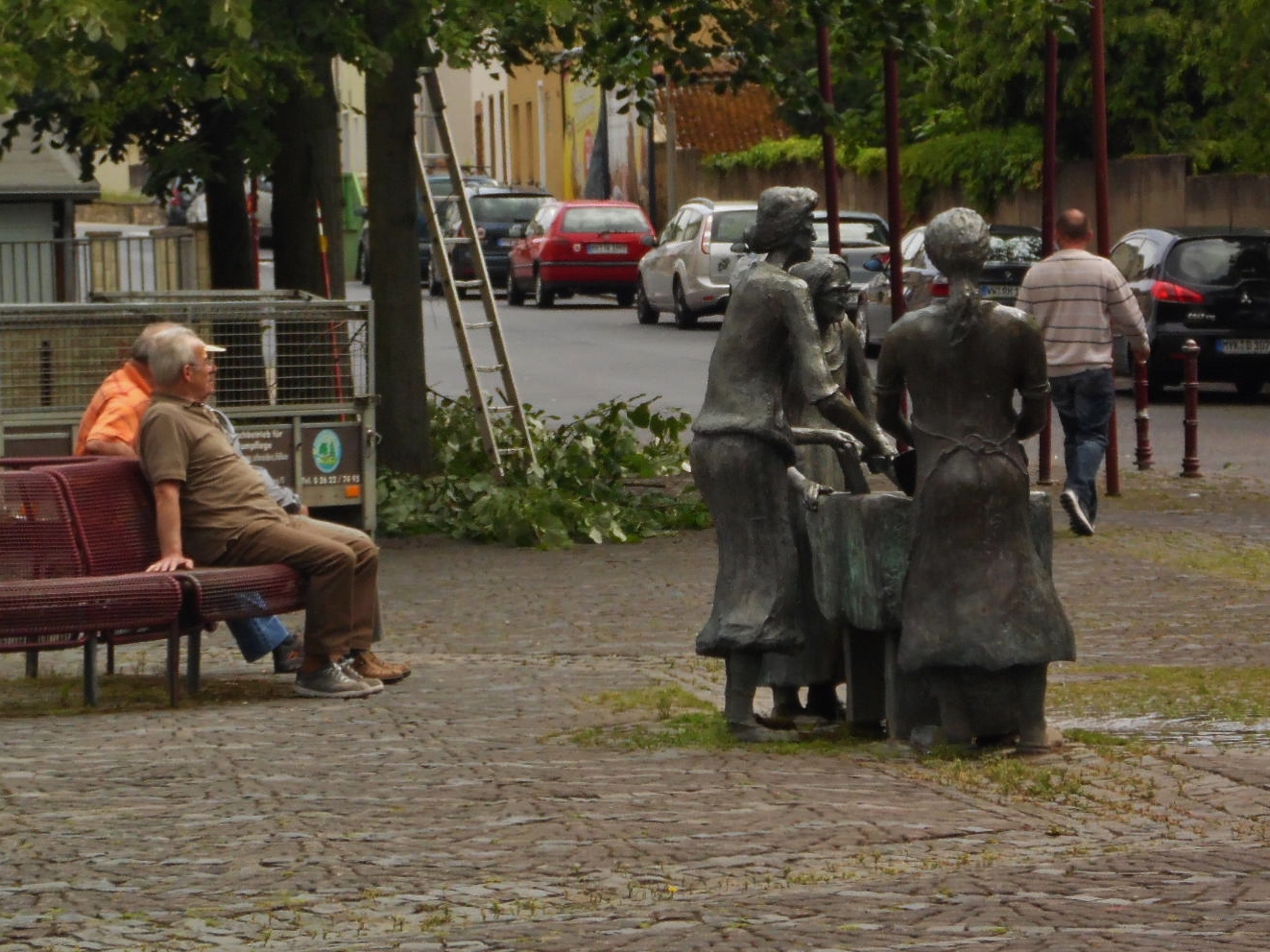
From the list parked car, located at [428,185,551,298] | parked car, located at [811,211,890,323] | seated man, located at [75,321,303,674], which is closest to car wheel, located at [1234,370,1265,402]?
parked car, located at [811,211,890,323]

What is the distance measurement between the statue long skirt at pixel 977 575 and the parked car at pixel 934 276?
18826 mm

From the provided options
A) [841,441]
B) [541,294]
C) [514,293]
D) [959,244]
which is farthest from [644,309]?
[959,244]

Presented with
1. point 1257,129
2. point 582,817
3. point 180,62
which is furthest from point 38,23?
point 1257,129

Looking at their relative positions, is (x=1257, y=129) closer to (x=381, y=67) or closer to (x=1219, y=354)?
(x=1219, y=354)

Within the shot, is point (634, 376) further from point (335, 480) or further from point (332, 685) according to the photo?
point (332, 685)

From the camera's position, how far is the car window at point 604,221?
40875 millimetres

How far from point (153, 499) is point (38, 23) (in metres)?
4.16

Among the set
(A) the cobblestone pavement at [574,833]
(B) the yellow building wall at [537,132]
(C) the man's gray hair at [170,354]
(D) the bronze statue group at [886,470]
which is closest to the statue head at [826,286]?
(D) the bronze statue group at [886,470]

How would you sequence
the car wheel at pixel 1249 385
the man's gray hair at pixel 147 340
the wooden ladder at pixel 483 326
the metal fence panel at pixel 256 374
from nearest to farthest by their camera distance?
1. the man's gray hair at pixel 147 340
2. the metal fence panel at pixel 256 374
3. the wooden ladder at pixel 483 326
4. the car wheel at pixel 1249 385

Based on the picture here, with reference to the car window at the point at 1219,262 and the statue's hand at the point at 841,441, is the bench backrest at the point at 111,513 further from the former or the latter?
the car window at the point at 1219,262

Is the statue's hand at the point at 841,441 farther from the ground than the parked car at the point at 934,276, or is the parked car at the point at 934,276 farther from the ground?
the parked car at the point at 934,276

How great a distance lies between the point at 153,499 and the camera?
10.0 metres

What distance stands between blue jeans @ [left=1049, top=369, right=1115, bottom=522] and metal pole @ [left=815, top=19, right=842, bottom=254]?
60.3 inches

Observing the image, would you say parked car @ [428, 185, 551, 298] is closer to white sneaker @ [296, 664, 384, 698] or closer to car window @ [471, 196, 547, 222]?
car window @ [471, 196, 547, 222]
